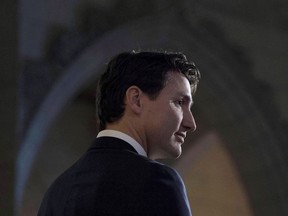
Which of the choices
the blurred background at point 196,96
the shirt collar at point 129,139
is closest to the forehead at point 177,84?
the shirt collar at point 129,139

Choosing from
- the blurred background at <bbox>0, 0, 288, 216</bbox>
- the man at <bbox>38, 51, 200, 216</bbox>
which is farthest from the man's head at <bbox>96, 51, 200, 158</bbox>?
the blurred background at <bbox>0, 0, 288, 216</bbox>

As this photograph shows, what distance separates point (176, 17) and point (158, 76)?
17.0ft

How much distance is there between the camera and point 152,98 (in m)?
1.46

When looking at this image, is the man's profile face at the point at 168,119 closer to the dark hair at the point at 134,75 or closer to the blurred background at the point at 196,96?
the dark hair at the point at 134,75

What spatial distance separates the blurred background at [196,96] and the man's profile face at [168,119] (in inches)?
158

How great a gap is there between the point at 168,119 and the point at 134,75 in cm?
10

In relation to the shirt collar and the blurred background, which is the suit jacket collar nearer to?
the shirt collar

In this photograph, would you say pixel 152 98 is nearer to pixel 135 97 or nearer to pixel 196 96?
pixel 135 97

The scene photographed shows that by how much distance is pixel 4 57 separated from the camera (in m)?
5.50

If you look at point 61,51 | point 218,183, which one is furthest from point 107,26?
point 218,183

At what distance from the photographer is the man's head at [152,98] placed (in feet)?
4.78

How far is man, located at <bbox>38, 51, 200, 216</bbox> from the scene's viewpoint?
4.49 feet

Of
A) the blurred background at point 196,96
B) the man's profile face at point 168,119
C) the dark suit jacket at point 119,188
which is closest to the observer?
the dark suit jacket at point 119,188

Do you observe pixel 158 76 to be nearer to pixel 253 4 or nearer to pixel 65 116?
pixel 253 4
